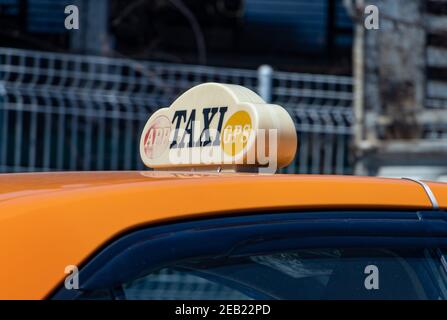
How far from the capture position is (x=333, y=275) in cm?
171

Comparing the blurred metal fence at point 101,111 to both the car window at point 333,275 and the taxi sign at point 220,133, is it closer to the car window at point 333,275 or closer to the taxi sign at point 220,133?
the taxi sign at point 220,133

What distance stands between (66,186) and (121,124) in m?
5.05

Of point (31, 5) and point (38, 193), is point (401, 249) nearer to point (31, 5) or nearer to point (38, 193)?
point (38, 193)

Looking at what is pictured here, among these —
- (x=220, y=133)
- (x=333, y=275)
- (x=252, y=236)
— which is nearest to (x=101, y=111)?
Result: (x=220, y=133)

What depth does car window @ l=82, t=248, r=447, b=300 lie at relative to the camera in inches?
63.5

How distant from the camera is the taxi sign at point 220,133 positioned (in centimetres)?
178

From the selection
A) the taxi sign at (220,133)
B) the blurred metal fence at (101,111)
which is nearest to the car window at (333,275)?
the taxi sign at (220,133)

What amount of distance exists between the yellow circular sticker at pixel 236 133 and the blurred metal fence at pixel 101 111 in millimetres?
4234

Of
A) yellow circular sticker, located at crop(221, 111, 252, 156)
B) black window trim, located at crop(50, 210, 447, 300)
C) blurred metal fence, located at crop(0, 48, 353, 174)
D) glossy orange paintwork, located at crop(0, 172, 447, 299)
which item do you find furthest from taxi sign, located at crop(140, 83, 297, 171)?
blurred metal fence, located at crop(0, 48, 353, 174)

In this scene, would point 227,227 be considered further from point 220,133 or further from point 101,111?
point 101,111

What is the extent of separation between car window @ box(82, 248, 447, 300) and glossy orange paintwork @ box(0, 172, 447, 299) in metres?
0.10

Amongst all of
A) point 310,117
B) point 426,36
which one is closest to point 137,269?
point 310,117

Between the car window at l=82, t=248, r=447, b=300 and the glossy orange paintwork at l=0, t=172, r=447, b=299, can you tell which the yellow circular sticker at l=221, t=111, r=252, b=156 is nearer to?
the glossy orange paintwork at l=0, t=172, r=447, b=299
